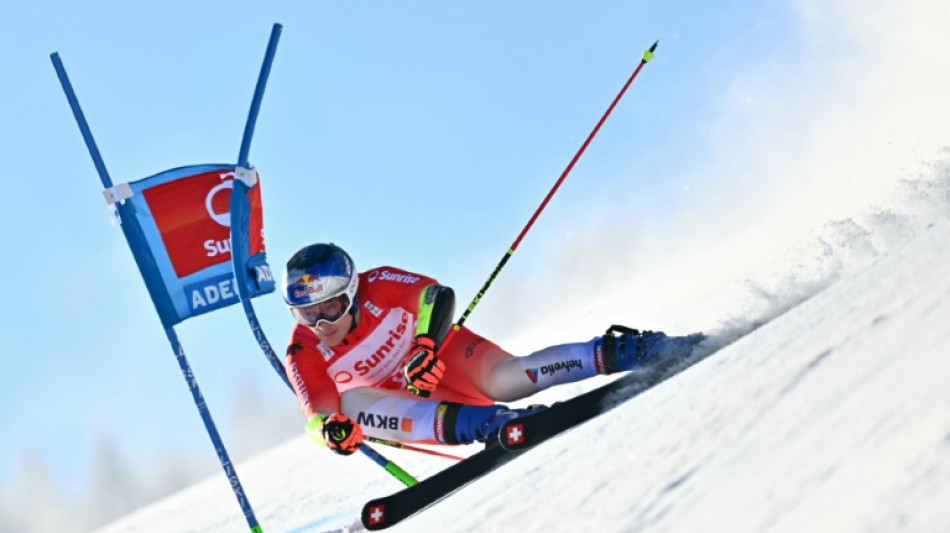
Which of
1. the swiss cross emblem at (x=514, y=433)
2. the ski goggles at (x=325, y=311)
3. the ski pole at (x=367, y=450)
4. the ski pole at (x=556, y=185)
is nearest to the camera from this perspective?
the swiss cross emblem at (x=514, y=433)

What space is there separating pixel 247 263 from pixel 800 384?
5.64 m

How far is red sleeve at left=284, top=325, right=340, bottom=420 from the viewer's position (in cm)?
764

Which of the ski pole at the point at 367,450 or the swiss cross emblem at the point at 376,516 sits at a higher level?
the ski pole at the point at 367,450

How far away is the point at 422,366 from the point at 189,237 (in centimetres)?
284

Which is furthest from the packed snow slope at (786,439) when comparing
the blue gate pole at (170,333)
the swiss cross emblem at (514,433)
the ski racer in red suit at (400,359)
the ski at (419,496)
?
the blue gate pole at (170,333)

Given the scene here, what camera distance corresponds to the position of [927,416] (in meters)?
3.25

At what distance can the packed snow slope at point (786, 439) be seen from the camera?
126 inches

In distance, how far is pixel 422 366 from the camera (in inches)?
290

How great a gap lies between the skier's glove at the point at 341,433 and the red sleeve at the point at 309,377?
202 mm

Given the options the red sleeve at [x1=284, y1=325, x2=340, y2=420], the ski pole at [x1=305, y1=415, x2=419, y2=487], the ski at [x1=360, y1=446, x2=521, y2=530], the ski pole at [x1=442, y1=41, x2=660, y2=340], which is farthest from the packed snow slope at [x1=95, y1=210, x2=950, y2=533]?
the ski pole at [x1=442, y1=41, x2=660, y2=340]

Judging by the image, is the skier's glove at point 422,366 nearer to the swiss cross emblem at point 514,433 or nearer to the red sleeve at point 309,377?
the red sleeve at point 309,377

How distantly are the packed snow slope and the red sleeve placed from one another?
1180mm

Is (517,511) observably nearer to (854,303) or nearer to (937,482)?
(854,303)

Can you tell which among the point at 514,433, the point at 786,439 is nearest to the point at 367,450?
the point at 514,433
